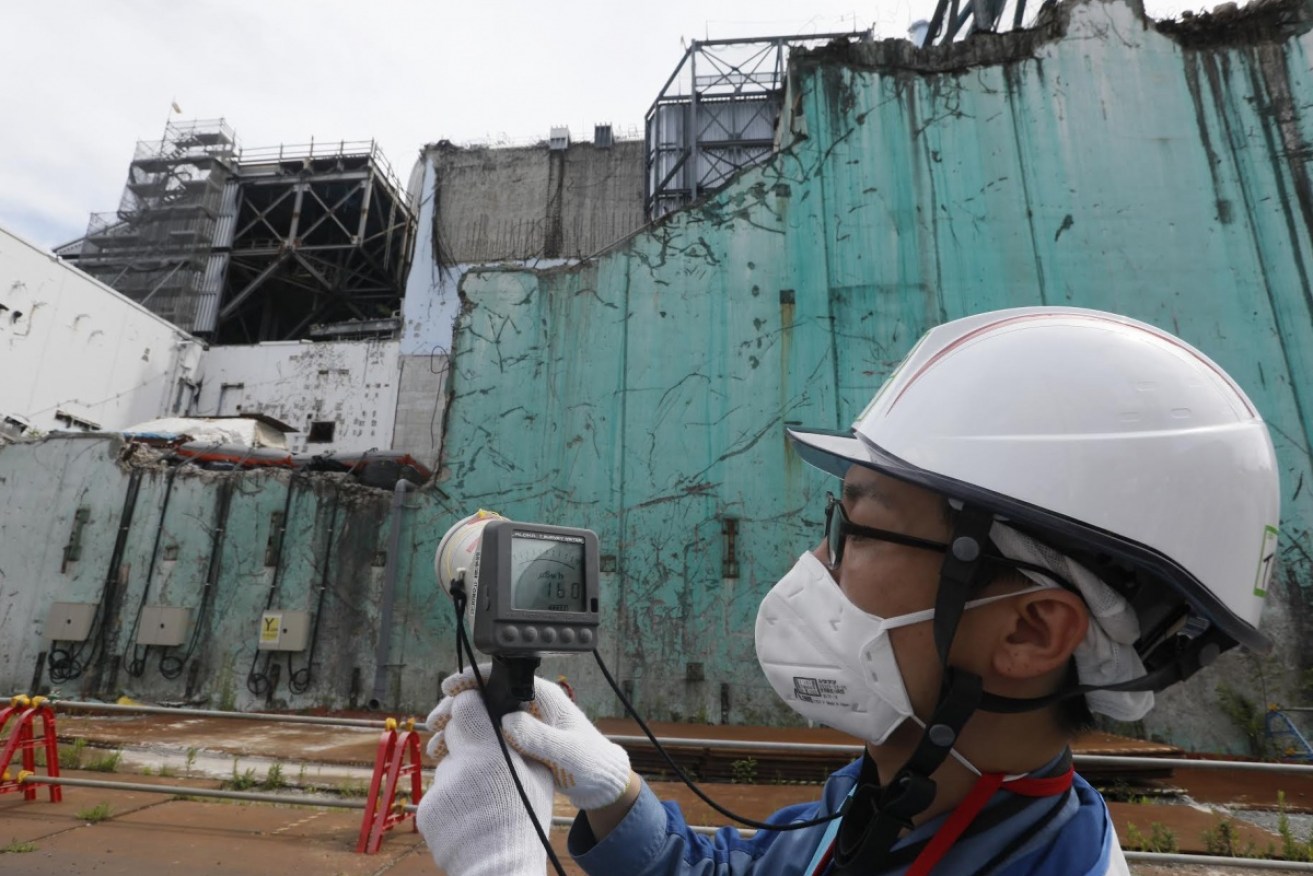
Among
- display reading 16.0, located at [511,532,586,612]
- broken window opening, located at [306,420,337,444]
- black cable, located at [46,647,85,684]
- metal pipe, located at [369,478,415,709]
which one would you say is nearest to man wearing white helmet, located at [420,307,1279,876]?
display reading 16.0, located at [511,532,586,612]

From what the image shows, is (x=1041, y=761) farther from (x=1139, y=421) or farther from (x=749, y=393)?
(x=749, y=393)

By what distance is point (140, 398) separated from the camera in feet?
74.1

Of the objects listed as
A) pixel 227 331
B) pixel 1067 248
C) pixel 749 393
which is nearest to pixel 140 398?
pixel 227 331

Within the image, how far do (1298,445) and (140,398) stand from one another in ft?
96.3

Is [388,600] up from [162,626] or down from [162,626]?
up

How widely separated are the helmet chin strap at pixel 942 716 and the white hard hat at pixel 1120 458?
8cm

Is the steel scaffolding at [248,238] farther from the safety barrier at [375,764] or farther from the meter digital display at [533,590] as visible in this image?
the meter digital display at [533,590]

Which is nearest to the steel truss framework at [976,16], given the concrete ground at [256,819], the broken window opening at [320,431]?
the concrete ground at [256,819]

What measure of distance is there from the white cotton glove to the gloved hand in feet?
0.17

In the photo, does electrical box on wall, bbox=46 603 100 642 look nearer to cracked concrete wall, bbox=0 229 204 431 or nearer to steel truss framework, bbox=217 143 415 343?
cracked concrete wall, bbox=0 229 204 431

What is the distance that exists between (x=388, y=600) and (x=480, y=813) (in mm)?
8042

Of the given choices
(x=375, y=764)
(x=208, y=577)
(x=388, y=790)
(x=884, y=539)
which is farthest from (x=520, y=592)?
(x=208, y=577)

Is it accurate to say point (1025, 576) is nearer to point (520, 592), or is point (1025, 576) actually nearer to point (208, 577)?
point (520, 592)

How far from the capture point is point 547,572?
1684 mm
